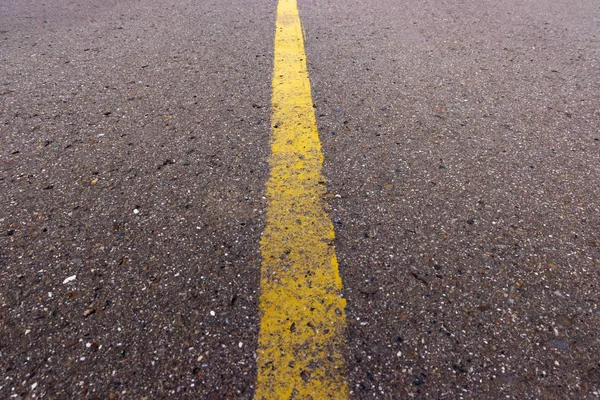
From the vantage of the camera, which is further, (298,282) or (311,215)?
(311,215)

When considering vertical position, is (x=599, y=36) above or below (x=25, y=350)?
above

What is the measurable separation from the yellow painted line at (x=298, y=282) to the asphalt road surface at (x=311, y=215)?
0.07ft

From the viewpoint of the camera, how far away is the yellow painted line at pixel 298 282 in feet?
4.19

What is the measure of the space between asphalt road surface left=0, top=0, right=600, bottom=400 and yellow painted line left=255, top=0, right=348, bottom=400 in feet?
0.07

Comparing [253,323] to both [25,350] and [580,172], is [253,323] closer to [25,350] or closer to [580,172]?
[25,350]

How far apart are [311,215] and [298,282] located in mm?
357

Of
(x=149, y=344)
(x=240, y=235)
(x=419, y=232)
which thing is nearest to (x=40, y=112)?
(x=240, y=235)

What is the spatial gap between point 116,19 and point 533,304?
3943 mm

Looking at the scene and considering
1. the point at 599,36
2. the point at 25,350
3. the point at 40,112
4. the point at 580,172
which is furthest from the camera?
the point at 599,36

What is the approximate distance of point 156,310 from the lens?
1434mm

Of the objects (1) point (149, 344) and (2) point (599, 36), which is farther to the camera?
(2) point (599, 36)

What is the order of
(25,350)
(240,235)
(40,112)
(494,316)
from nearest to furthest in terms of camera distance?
(25,350)
(494,316)
(240,235)
(40,112)

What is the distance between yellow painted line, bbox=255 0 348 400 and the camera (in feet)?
4.19

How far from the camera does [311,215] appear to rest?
1.82 meters
